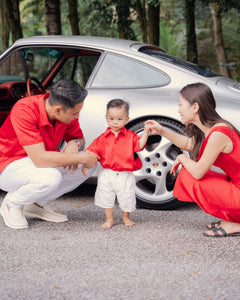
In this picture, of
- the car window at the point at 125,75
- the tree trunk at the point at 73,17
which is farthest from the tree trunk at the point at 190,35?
the car window at the point at 125,75

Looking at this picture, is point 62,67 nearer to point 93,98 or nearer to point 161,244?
point 93,98

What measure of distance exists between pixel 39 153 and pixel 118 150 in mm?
647

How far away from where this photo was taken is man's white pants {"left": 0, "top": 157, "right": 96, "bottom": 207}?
12.8 ft

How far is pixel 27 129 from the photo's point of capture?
12.6ft

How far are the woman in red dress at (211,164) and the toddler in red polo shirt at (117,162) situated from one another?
0.83 ft

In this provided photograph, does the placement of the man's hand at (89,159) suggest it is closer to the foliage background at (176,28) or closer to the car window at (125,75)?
the car window at (125,75)

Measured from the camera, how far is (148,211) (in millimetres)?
4664

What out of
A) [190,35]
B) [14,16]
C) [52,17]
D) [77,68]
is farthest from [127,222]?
[14,16]

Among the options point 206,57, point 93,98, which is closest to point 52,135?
point 93,98

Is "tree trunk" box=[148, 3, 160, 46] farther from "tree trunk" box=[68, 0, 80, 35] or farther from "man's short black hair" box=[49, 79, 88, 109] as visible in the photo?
"man's short black hair" box=[49, 79, 88, 109]

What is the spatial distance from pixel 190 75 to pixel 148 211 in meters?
1.38

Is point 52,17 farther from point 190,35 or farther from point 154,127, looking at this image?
point 154,127

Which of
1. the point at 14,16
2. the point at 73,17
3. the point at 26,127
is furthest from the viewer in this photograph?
the point at 73,17

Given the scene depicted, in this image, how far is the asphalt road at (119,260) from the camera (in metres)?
2.81
